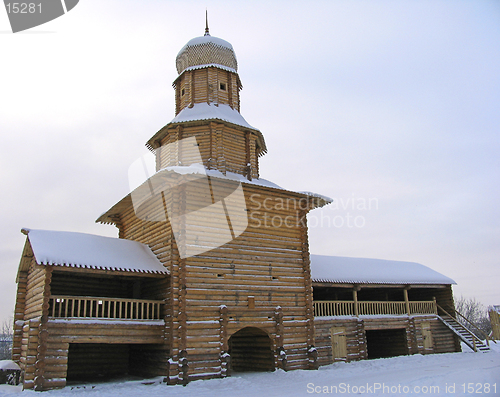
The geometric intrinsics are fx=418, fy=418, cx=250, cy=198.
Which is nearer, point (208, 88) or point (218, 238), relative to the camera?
point (218, 238)

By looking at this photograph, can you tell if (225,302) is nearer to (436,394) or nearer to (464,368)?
(436,394)

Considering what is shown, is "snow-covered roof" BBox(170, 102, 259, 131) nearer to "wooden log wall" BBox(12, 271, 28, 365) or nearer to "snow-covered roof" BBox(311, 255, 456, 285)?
"snow-covered roof" BBox(311, 255, 456, 285)

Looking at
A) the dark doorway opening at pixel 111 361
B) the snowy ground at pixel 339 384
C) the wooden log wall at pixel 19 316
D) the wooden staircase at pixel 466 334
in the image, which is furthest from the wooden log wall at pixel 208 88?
the wooden staircase at pixel 466 334

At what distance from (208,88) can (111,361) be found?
45.5ft

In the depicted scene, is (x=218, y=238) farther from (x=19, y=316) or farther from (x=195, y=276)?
(x=19, y=316)

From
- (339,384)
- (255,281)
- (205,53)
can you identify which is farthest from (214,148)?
(339,384)

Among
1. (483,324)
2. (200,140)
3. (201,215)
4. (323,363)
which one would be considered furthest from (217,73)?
(483,324)

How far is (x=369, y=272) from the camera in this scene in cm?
2461

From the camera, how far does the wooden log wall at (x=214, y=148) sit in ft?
63.7

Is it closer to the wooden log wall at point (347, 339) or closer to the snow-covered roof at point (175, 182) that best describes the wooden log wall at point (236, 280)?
the snow-covered roof at point (175, 182)

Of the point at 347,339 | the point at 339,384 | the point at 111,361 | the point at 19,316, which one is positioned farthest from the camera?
the point at 347,339

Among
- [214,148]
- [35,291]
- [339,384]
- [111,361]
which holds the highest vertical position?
[214,148]

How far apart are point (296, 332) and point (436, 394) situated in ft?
23.7

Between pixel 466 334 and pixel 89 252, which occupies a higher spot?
pixel 89 252
